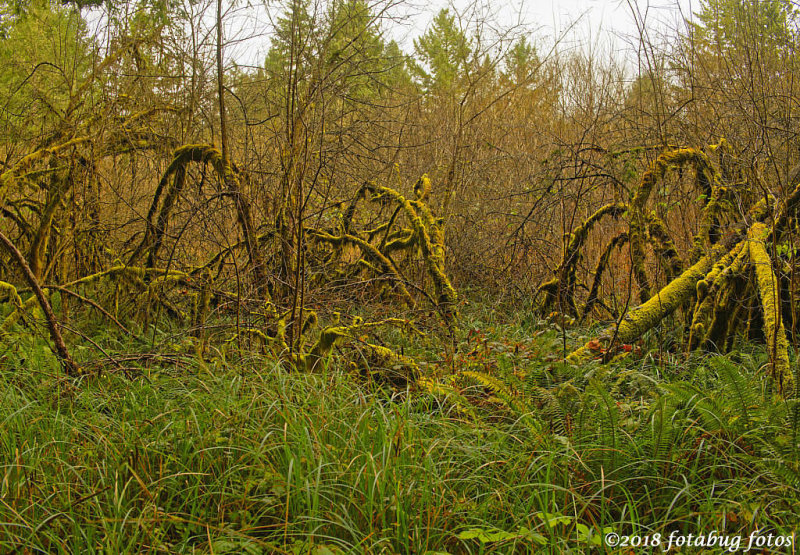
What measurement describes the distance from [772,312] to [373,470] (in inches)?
111

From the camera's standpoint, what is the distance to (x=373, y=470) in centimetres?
230

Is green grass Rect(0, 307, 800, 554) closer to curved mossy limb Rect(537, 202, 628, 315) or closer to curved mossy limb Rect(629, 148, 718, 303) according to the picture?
curved mossy limb Rect(629, 148, 718, 303)

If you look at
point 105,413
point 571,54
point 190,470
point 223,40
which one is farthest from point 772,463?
point 571,54

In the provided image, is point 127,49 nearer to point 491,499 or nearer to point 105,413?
point 105,413

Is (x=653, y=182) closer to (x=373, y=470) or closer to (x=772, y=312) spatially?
(x=772, y=312)

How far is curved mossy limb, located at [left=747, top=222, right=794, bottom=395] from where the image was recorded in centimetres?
334

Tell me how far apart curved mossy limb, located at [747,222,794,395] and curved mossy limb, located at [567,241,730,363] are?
396 millimetres

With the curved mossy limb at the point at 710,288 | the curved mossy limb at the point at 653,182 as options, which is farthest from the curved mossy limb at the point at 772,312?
the curved mossy limb at the point at 653,182

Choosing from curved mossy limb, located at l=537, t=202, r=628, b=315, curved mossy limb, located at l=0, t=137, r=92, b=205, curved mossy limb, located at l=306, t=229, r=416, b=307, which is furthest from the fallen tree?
curved mossy limb, located at l=0, t=137, r=92, b=205

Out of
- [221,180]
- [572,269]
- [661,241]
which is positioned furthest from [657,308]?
[221,180]

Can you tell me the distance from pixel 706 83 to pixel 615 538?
604 centimetres

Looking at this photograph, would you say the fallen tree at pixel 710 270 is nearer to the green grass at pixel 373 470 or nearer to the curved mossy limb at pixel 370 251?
the green grass at pixel 373 470

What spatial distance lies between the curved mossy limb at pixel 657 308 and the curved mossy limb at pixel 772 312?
40cm

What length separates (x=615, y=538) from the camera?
6.98ft
